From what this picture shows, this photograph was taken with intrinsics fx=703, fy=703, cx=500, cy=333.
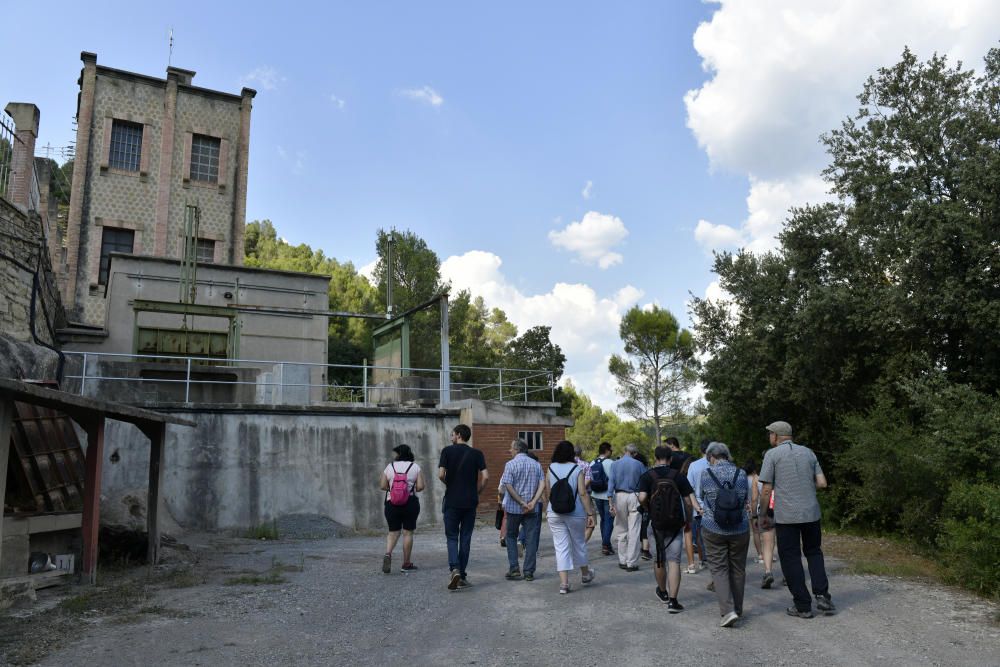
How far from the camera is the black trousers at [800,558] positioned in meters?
6.43

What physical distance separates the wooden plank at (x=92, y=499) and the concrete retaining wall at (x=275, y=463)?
5.48 meters

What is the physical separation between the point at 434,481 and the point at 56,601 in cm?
981

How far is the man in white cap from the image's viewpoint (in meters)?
6.45

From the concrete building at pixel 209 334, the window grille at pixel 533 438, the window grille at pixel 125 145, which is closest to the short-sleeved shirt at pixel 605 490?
the window grille at pixel 533 438

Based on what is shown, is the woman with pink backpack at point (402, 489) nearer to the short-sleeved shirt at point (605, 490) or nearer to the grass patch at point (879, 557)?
the short-sleeved shirt at point (605, 490)

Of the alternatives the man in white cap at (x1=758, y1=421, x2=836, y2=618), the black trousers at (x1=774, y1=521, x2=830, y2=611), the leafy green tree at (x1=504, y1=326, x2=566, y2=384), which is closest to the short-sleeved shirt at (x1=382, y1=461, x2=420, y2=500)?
the man in white cap at (x1=758, y1=421, x2=836, y2=618)

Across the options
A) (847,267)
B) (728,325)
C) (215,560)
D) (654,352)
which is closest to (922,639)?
(215,560)

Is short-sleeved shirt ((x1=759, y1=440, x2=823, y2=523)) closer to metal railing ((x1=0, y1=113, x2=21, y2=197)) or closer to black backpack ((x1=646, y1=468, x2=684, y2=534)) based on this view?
black backpack ((x1=646, y1=468, x2=684, y2=534))

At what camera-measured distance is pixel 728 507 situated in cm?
615

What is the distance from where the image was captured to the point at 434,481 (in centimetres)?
1625

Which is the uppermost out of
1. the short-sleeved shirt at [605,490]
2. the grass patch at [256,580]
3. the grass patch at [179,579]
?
the short-sleeved shirt at [605,490]

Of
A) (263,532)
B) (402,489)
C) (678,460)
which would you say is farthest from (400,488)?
(263,532)

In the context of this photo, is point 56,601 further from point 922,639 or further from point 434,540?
point 922,639

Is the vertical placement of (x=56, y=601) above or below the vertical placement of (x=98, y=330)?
below
